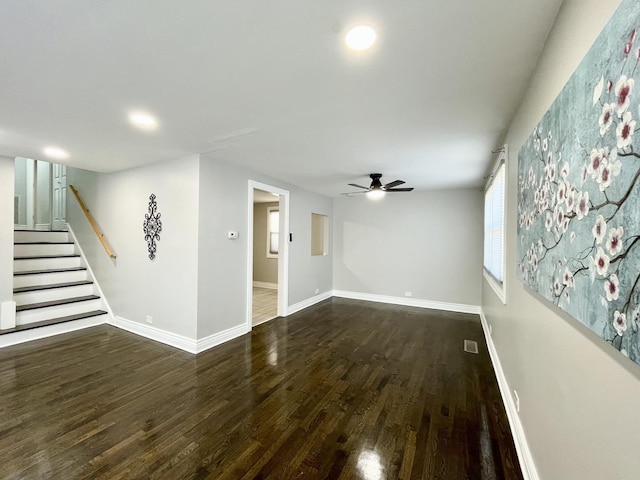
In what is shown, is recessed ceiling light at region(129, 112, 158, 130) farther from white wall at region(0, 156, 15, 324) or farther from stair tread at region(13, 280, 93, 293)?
stair tread at region(13, 280, 93, 293)

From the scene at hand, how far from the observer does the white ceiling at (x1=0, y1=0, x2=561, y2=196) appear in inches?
50.8

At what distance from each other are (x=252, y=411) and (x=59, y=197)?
6.37 metres

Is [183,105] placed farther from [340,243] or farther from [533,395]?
[340,243]

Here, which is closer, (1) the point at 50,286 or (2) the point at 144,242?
(2) the point at 144,242

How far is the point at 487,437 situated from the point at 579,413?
4.01ft

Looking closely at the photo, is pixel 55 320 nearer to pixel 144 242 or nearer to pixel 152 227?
pixel 144 242

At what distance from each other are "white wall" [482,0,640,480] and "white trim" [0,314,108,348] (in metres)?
5.55

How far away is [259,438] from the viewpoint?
195 centimetres

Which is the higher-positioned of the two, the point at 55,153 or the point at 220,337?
the point at 55,153

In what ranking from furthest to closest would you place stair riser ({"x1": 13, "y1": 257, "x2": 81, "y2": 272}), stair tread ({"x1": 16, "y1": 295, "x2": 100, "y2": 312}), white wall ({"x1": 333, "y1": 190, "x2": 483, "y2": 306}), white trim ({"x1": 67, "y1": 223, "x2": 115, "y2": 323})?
white wall ({"x1": 333, "y1": 190, "x2": 483, "y2": 306}) → white trim ({"x1": 67, "y1": 223, "x2": 115, "y2": 323}) → stair riser ({"x1": 13, "y1": 257, "x2": 81, "y2": 272}) → stair tread ({"x1": 16, "y1": 295, "x2": 100, "y2": 312})

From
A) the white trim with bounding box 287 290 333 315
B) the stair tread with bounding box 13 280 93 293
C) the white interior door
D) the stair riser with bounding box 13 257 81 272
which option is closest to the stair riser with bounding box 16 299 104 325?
the stair tread with bounding box 13 280 93 293

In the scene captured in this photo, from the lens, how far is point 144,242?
3.97 meters

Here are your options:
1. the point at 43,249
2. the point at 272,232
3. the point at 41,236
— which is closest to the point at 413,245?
the point at 272,232

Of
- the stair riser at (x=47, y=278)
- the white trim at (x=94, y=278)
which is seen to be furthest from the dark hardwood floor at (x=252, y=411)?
the stair riser at (x=47, y=278)
